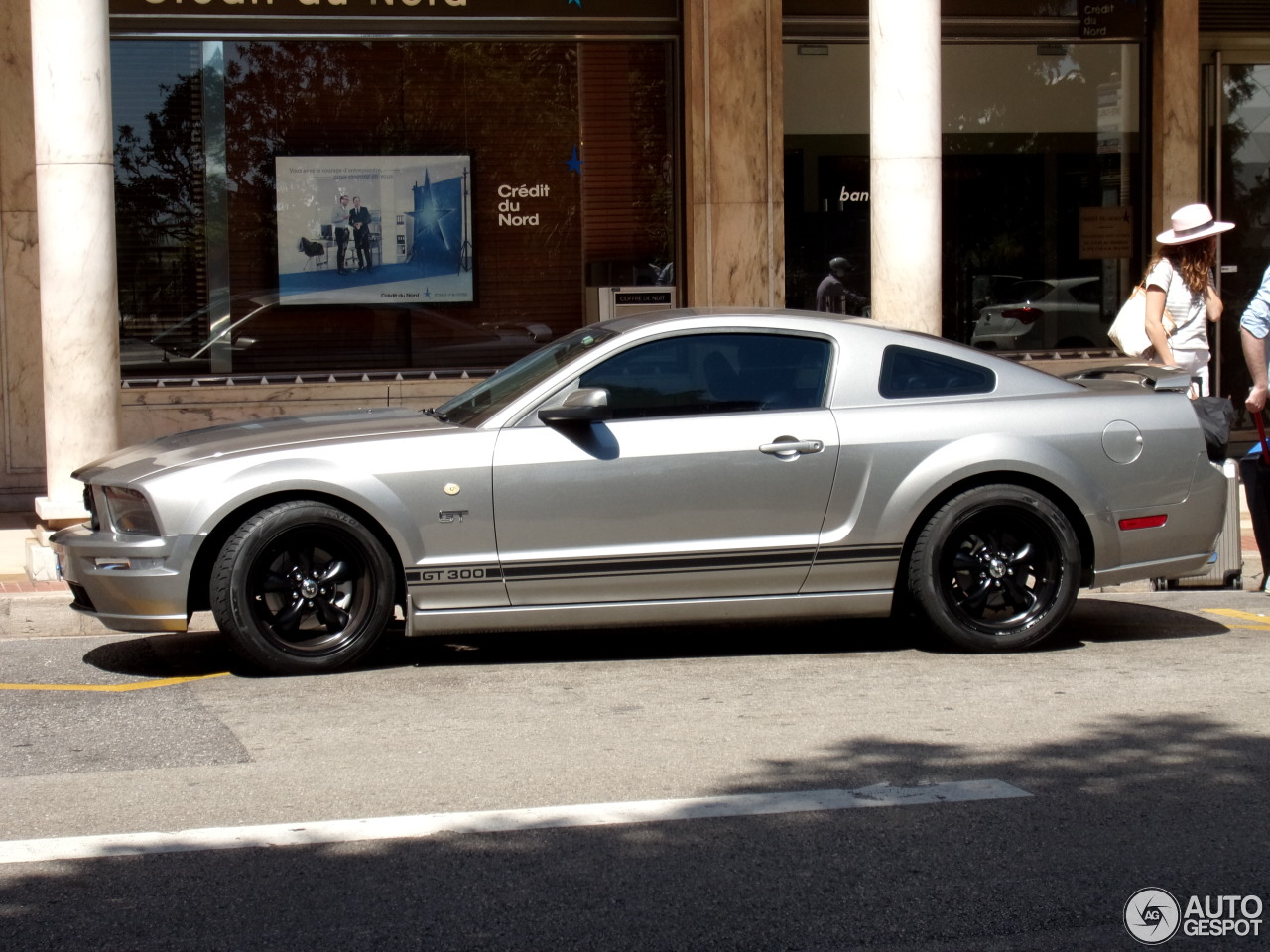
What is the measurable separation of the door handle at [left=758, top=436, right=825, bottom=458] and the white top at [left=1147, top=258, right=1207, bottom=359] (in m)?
3.11

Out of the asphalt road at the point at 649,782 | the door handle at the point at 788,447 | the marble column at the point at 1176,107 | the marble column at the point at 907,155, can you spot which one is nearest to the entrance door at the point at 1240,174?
the marble column at the point at 1176,107

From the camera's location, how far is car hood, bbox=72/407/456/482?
22.0ft

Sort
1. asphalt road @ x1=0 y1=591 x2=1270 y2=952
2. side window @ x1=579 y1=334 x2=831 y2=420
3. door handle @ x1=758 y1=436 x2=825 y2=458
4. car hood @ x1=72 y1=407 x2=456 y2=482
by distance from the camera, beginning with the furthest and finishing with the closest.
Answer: side window @ x1=579 y1=334 x2=831 y2=420
door handle @ x1=758 y1=436 x2=825 y2=458
car hood @ x1=72 y1=407 x2=456 y2=482
asphalt road @ x1=0 y1=591 x2=1270 y2=952

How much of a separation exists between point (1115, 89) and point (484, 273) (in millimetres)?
5748

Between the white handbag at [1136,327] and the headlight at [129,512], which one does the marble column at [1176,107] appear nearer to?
the white handbag at [1136,327]

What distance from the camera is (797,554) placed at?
6.86 meters

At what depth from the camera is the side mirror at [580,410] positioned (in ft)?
21.5

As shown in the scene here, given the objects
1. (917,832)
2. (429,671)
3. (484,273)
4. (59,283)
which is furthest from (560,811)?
(484,273)

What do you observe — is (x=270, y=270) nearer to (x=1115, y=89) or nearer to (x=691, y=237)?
(x=691, y=237)

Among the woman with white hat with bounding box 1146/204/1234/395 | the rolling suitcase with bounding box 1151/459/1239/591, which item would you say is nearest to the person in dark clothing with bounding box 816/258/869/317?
the woman with white hat with bounding box 1146/204/1234/395

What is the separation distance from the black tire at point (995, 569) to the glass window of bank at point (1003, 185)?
6.60 m

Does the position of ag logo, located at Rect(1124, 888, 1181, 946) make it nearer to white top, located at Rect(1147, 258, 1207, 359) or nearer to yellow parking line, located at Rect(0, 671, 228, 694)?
yellow parking line, located at Rect(0, 671, 228, 694)

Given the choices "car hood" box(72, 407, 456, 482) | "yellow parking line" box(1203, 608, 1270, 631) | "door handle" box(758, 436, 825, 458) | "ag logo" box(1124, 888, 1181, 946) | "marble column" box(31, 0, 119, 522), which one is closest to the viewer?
"ag logo" box(1124, 888, 1181, 946)

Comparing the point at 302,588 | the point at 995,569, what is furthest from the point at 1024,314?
the point at 302,588
